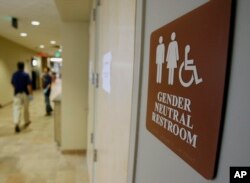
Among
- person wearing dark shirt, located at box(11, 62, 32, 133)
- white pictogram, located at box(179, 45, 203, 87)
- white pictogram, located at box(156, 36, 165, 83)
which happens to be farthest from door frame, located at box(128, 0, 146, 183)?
person wearing dark shirt, located at box(11, 62, 32, 133)

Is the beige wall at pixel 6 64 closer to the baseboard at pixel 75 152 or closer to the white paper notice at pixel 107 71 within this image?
the baseboard at pixel 75 152

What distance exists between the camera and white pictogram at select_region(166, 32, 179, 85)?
53 cm

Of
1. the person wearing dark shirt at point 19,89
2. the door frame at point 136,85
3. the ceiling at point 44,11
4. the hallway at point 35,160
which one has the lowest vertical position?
the hallway at point 35,160

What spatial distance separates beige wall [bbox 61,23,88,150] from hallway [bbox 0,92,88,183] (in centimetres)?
34

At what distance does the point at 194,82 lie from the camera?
0.45 metres

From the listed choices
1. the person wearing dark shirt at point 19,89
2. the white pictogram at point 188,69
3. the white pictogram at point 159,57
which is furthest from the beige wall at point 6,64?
the white pictogram at point 188,69

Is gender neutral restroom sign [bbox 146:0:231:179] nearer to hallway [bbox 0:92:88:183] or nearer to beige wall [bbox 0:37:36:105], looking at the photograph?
hallway [bbox 0:92:88:183]

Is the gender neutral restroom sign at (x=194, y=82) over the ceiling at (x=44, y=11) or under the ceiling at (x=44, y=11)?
under

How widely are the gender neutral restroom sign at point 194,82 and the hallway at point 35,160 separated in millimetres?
2717

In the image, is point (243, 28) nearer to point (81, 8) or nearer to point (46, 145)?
point (81, 8)

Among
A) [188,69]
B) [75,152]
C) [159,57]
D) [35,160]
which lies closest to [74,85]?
[75,152]

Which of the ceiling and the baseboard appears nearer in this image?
the ceiling

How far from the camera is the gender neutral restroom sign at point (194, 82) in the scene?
389 mm

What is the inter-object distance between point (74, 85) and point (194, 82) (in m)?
3.46
